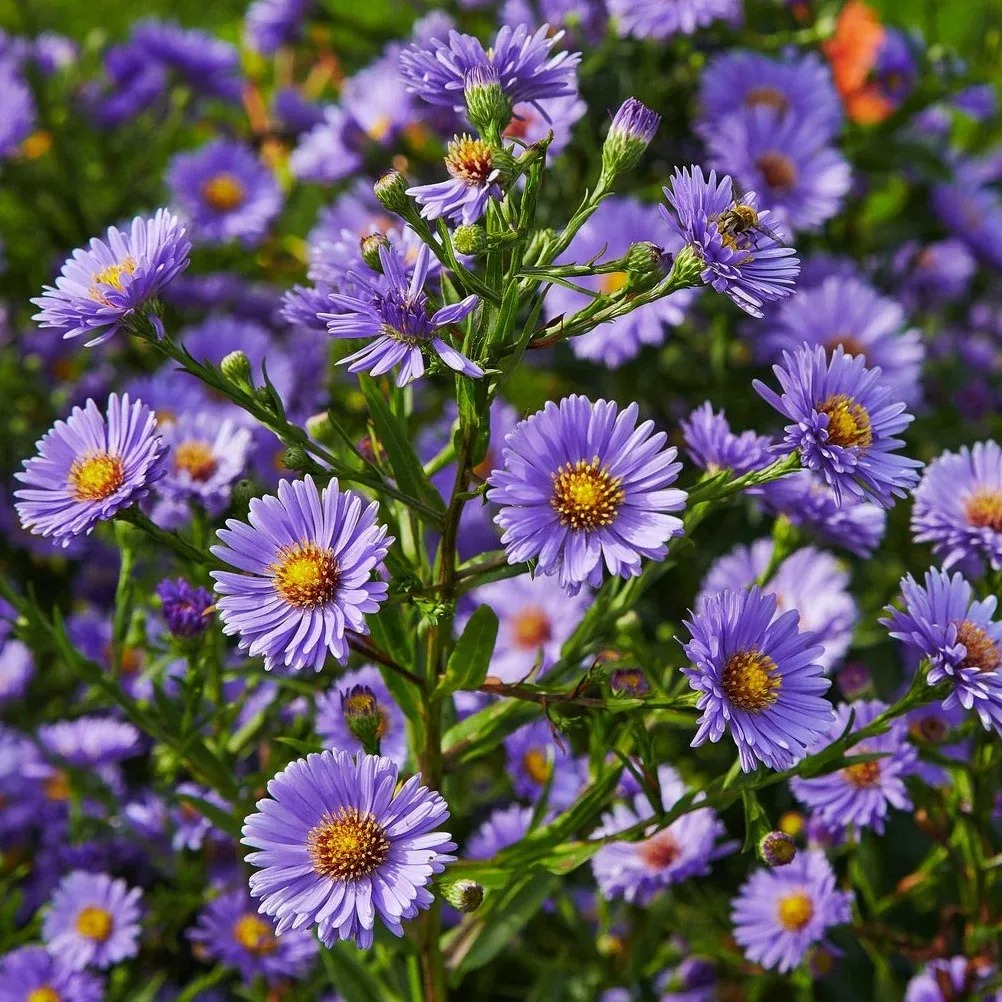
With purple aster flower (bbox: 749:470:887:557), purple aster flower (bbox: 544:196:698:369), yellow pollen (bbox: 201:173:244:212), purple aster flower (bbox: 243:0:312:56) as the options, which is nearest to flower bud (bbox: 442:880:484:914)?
purple aster flower (bbox: 749:470:887:557)

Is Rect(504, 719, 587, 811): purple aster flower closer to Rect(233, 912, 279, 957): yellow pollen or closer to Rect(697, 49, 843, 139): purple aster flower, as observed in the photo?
Rect(233, 912, 279, 957): yellow pollen

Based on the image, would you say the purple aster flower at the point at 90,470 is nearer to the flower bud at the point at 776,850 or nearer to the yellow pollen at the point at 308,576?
the yellow pollen at the point at 308,576

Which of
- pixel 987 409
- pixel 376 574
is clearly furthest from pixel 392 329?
pixel 987 409

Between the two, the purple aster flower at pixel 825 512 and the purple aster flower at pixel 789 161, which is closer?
the purple aster flower at pixel 825 512

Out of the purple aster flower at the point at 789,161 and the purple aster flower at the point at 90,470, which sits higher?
the purple aster flower at the point at 789,161

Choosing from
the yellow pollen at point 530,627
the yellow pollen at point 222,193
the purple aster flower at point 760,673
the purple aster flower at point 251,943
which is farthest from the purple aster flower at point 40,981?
the yellow pollen at point 222,193

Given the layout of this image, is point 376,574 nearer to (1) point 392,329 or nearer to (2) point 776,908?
(1) point 392,329
